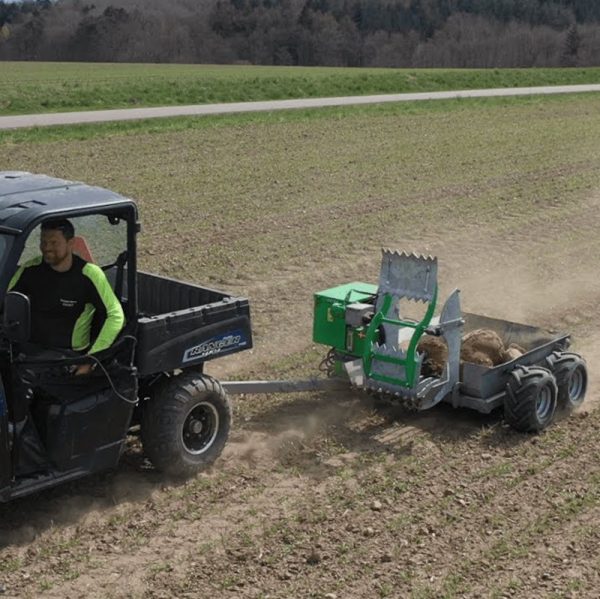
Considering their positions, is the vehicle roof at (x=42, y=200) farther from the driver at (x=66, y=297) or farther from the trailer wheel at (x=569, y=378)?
the trailer wheel at (x=569, y=378)

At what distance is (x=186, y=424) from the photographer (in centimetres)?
716

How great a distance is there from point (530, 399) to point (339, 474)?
5.33 ft

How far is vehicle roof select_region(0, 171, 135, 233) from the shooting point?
6203 millimetres

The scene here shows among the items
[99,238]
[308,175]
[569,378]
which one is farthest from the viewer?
[308,175]

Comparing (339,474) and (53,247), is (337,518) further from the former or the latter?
(53,247)

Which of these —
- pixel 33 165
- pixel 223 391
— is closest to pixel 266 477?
pixel 223 391

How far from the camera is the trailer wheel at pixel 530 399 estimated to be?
26.3 ft

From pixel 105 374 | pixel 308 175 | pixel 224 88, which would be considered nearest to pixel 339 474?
pixel 105 374

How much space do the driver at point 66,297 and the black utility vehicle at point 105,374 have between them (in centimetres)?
9

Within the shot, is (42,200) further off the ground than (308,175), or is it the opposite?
(42,200)

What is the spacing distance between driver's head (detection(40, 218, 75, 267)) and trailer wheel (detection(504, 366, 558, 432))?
355cm

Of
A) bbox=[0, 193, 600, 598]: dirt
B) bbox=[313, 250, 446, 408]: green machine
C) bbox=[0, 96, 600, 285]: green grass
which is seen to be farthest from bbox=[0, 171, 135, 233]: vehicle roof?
bbox=[0, 96, 600, 285]: green grass

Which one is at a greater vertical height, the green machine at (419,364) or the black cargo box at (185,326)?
the black cargo box at (185,326)

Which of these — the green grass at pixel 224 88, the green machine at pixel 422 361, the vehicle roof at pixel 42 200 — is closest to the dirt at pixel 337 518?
the green machine at pixel 422 361
